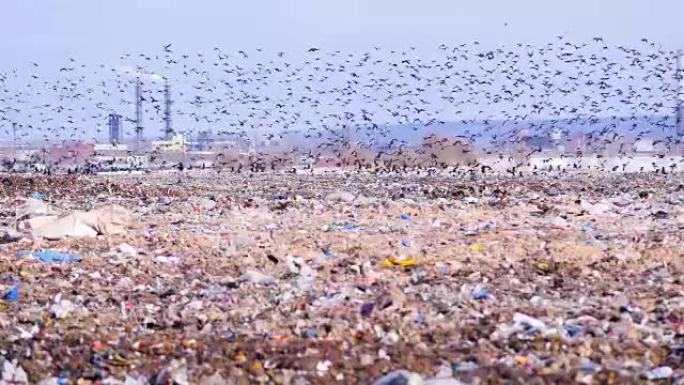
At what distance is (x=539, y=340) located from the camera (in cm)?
708

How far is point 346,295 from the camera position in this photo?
891 centimetres

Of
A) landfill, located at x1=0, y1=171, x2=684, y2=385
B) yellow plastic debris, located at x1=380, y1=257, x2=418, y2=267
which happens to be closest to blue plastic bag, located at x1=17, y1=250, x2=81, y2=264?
landfill, located at x1=0, y1=171, x2=684, y2=385

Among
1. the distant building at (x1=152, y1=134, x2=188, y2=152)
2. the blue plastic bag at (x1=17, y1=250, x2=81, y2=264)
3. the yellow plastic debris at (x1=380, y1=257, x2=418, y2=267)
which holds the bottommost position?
the distant building at (x1=152, y1=134, x2=188, y2=152)

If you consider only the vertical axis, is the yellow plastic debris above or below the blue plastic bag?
above

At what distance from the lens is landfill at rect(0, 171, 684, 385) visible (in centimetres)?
672

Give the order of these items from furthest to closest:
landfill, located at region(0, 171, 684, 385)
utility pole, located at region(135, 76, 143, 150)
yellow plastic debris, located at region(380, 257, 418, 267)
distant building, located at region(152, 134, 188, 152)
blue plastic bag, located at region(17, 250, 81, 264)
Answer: distant building, located at region(152, 134, 188, 152)
utility pole, located at region(135, 76, 143, 150)
blue plastic bag, located at region(17, 250, 81, 264)
yellow plastic debris, located at region(380, 257, 418, 267)
landfill, located at region(0, 171, 684, 385)

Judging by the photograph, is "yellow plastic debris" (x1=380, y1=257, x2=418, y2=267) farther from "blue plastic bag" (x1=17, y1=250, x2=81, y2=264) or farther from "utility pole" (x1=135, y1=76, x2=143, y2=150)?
"utility pole" (x1=135, y1=76, x2=143, y2=150)

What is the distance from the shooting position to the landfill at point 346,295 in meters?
6.72

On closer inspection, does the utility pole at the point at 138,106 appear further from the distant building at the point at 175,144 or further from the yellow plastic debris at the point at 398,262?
the yellow plastic debris at the point at 398,262

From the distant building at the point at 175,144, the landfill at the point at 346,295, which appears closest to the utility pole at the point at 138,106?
the distant building at the point at 175,144

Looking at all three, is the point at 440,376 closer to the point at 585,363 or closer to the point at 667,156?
the point at 585,363

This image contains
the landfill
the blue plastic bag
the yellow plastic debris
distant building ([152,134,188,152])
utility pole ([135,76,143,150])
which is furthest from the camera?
distant building ([152,134,188,152])

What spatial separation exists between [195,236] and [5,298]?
12.8ft

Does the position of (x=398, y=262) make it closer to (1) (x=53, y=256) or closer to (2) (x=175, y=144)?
(1) (x=53, y=256)
